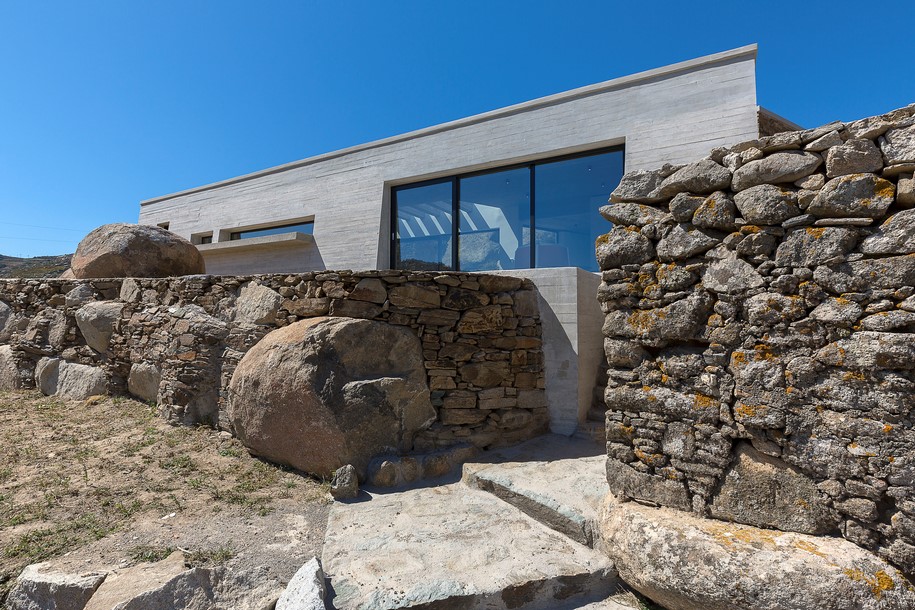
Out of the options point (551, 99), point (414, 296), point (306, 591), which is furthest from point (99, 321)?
point (551, 99)

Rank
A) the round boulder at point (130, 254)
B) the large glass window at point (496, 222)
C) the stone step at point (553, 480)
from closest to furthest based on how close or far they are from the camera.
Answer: the stone step at point (553, 480), the large glass window at point (496, 222), the round boulder at point (130, 254)

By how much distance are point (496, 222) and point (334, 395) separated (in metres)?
4.03

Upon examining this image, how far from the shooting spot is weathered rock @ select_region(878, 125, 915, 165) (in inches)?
94.5

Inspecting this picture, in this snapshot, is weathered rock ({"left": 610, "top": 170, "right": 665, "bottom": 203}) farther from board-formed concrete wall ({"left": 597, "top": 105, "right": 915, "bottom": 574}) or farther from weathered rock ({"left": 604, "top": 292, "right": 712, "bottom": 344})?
weathered rock ({"left": 604, "top": 292, "right": 712, "bottom": 344})

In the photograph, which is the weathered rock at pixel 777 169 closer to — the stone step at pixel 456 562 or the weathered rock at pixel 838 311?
the weathered rock at pixel 838 311

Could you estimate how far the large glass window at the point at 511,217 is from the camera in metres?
6.98

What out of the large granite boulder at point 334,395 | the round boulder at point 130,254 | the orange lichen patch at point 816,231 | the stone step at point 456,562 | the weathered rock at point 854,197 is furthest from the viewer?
the round boulder at point 130,254

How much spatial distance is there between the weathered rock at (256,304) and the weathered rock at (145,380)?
184 cm

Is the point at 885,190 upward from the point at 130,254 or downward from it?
downward

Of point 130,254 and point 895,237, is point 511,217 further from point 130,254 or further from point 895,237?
point 130,254

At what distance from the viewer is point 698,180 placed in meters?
3.07

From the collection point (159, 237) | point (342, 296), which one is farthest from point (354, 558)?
point (159, 237)

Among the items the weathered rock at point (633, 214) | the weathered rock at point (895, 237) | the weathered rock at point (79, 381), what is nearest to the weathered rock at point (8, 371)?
the weathered rock at point (79, 381)

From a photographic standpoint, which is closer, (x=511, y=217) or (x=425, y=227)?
(x=511, y=217)
